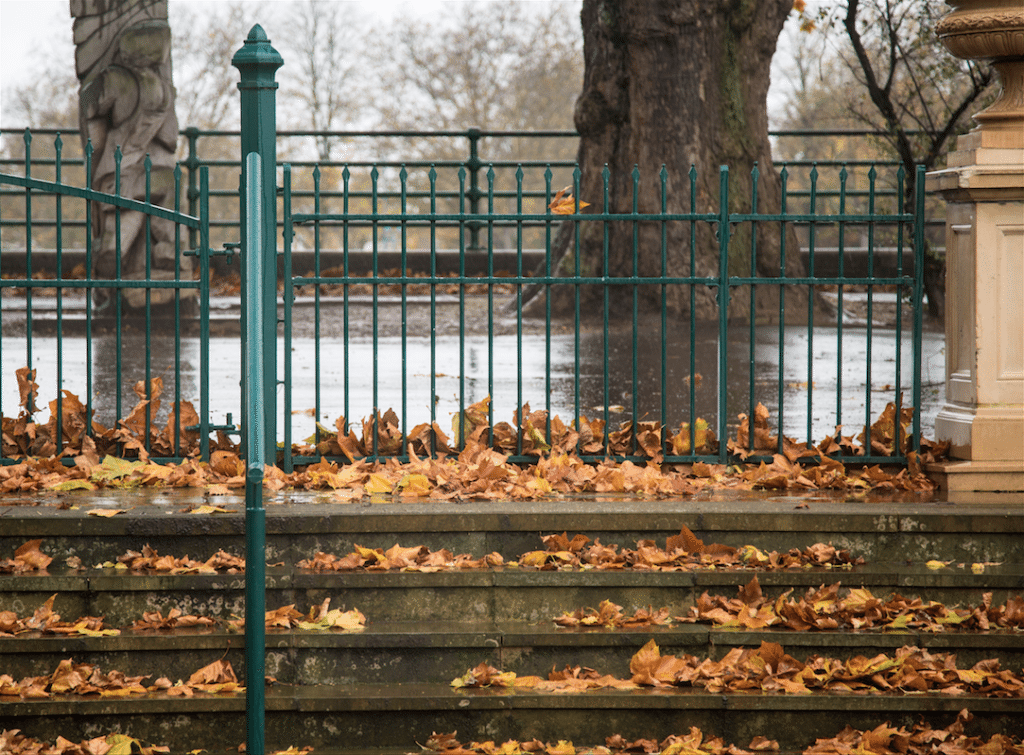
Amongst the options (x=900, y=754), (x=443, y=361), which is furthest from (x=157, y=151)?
(x=900, y=754)

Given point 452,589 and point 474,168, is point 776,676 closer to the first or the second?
point 452,589

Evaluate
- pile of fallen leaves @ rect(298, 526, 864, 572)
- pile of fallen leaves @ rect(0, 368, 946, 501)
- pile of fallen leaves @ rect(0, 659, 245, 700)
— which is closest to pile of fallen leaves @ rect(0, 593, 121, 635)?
pile of fallen leaves @ rect(0, 659, 245, 700)

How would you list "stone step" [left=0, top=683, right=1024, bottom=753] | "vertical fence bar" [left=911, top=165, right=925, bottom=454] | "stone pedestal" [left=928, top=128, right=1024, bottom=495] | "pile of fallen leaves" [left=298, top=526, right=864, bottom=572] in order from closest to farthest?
1. "stone step" [left=0, top=683, right=1024, bottom=753]
2. "pile of fallen leaves" [left=298, top=526, right=864, bottom=572]
3. "stone pedestal" [left=928, top=128, right=1024, bottom=495]
4. "vertical fence bar" [left=911, top=165, right=925, bottom=454]

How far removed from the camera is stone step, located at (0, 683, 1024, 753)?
13.0 feet

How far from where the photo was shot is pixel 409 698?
13.0ft

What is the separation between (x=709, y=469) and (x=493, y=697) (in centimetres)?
187

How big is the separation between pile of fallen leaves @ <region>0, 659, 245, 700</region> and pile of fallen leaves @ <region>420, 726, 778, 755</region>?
76 centimetres

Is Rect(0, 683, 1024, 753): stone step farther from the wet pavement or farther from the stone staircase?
the wet pavement

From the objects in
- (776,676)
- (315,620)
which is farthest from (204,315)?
(776,676)

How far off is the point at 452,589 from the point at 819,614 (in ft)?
4.52

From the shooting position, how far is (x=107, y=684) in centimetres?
401

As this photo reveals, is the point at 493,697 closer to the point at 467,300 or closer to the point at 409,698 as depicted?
the point at 409,698

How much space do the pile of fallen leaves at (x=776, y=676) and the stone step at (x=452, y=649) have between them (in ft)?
0.19

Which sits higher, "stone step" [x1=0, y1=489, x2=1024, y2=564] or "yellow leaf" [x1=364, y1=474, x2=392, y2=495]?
"yellow leaf" [x1=364, y1=474, x2=392, y2=495]
